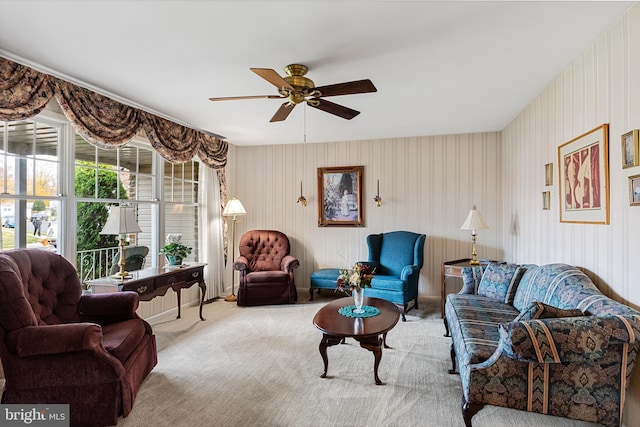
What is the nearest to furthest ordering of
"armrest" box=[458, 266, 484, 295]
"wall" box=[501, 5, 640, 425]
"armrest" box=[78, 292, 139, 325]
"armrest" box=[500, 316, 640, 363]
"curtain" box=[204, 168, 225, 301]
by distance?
"armrest" box=[500, 316, 640, 363] → "wall" box=[501, 5, 640, 425] → "armrest" box=[78, 292, 139, 325] → "armrest" box=[458, 266, 484, 295] → "curtain" box=[204, 168, 225, 301]

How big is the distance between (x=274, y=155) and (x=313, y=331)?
10.6 feet

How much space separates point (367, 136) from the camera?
17.1 ft

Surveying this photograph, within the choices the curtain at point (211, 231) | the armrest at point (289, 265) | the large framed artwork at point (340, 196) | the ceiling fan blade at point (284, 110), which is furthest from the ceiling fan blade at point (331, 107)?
the curtain at point (211, 231)

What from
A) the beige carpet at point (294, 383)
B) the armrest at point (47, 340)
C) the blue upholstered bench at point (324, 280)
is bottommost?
the beige carpet at point (294, 383)

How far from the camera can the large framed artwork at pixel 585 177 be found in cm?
226

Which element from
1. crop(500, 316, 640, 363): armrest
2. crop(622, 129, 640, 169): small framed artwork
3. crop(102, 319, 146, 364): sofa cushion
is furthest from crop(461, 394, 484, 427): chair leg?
crop(102, 319, 146, 364): sofa cushion

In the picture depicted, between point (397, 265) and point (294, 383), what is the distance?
2.59 metres

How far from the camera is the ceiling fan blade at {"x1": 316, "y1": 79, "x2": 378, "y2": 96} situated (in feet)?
7.73

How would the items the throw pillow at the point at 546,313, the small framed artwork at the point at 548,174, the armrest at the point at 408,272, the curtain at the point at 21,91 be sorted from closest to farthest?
the throw pillow at the point at 546,313 → the curtain at the point at 21,91 → the small framed artwork at the point at 548,174 → the armrest at the point at 408,272

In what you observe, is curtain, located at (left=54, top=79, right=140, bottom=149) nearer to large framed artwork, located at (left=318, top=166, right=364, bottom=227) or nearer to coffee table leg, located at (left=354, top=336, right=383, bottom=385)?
large framed artwork, located at (left=318, top=166, right=364, bottom=227)

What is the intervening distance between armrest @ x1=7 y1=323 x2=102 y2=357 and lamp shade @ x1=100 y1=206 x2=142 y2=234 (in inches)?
44.0

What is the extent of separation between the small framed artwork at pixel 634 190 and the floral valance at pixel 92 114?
13.6 feet

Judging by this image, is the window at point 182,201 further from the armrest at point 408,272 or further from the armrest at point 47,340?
the armrest at point 408,272

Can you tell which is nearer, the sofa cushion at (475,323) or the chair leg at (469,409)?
the chair leg at (469,409)
